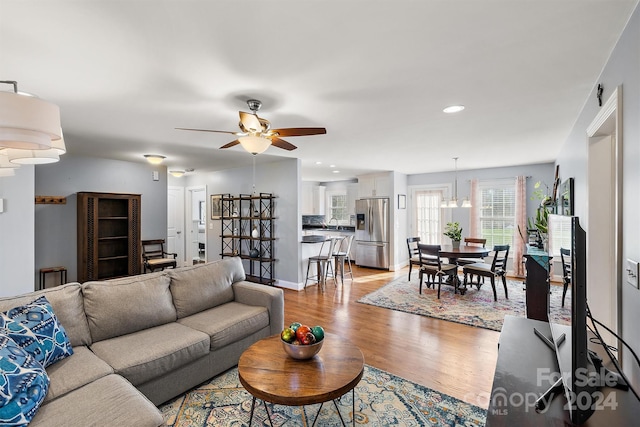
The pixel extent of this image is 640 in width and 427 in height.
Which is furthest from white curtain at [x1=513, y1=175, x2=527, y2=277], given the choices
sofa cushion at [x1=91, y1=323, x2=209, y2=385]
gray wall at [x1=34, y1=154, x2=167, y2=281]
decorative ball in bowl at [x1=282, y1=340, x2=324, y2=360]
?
gray wall at [x1=34, y1=154, x2=167, y2=281]

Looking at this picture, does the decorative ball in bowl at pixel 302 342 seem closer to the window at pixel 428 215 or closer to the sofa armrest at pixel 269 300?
the sofa armrest at pixel 269 300

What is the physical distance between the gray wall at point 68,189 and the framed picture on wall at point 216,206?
149cm

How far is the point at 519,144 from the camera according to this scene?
4.31 m

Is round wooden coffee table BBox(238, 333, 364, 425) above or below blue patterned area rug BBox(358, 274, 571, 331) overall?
above

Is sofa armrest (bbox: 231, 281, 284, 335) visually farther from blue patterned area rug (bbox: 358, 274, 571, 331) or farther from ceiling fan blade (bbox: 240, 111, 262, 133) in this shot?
blue patterned area rug (bbox: 358, 274, 571, 331)

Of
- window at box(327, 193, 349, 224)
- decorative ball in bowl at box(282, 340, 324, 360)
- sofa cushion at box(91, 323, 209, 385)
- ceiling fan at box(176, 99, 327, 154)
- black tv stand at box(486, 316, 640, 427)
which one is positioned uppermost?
ceiling fan at box(176, 99, 327, 154)

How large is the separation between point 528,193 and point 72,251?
8810mm

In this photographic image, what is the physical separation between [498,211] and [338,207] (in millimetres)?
4330

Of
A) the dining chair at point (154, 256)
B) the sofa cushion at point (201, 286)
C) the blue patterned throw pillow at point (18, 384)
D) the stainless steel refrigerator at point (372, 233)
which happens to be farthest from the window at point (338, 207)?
the blue patterned throw pillow at point (18, 384)

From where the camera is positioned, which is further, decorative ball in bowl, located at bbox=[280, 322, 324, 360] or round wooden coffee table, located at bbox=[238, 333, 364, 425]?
decorative ball in bowl, located at bbox=[280, 322, 324, 360]

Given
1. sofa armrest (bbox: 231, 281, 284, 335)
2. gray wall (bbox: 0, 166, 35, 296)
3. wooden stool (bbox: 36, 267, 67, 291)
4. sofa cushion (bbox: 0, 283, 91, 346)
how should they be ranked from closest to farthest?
sofa cushion (bbox: 0, 283, 91, 346)
sofa armrest (bbox: 231, 281, 284, 335)
gray wall (bbox: 0, 166, 35, 296)
wooden stool (bbox: 36, 267, 67, 291)

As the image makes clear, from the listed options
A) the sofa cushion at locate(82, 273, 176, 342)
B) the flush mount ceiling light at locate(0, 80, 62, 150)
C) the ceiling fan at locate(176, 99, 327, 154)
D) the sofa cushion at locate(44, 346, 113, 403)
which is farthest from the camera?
the ceiling fan at locate(176, 99, 327, 154)

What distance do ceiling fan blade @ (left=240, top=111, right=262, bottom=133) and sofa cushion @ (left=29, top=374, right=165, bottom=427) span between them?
189cm

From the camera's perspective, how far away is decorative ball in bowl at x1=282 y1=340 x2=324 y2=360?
5.98ft
